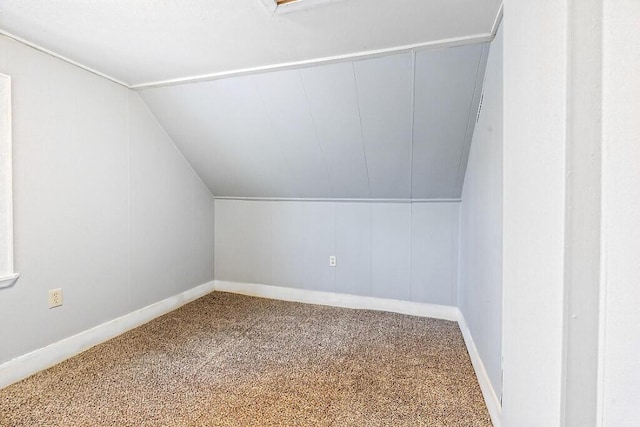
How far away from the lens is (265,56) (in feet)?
6.24

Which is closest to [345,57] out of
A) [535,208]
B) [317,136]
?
[317,136]

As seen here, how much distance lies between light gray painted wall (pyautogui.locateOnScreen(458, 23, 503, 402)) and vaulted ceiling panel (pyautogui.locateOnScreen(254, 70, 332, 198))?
1161 millimetres

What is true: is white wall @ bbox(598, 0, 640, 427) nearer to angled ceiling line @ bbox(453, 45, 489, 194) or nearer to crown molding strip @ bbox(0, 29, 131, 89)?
angled ceiling line @ bbox(453, 45, 489, 194)

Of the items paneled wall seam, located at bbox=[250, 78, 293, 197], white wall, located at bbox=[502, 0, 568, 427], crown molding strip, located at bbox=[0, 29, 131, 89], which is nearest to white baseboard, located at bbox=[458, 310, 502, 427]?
white wall, located at bbox=[502, 0, 568, 427]

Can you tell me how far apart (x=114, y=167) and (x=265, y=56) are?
1.42m

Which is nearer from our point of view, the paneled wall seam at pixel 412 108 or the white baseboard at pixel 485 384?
the white baseboard at pixel 485 384

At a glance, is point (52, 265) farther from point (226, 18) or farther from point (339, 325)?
point (339, 325)

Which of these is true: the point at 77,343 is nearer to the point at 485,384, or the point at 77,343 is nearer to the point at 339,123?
the point at 339,123

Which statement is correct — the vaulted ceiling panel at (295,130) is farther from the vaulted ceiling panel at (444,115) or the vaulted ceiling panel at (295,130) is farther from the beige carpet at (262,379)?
the beige carpet at (262,379)

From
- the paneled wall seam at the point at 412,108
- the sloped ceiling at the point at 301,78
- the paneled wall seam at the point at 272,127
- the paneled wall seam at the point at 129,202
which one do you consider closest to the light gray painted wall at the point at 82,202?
the paneled wall seam at the point at 129,202

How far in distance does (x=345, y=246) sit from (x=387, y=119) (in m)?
1.32

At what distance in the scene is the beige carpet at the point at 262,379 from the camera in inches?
58.2

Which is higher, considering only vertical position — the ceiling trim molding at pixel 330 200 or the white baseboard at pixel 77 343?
the ceiling trim molding at pixel 330 200

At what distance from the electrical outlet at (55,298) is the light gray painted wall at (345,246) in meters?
1.57
